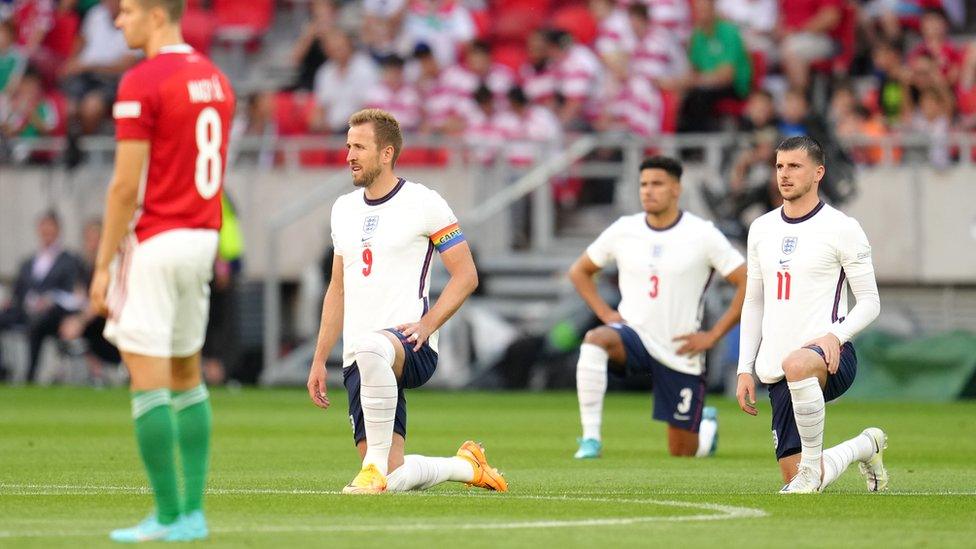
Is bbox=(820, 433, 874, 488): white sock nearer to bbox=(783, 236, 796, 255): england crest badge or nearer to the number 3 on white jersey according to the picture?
bbox=(783, 236, 796, 255): england crest badge

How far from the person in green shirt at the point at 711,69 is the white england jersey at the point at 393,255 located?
13449 mm

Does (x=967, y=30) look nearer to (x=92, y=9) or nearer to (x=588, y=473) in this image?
(x=92, y=9)

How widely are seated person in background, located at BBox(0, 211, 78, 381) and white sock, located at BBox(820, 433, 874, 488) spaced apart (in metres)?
15.0

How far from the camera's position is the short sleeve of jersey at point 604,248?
1400cm

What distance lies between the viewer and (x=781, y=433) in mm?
10383

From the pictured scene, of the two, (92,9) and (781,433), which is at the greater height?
(92,9)

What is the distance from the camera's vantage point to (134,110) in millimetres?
7250

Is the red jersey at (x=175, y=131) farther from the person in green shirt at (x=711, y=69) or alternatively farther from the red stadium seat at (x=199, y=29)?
the red stadium seat at (x=199, y=29)

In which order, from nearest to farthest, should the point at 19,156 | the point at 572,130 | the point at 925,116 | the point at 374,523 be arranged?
the point at 374,523 < the point at 925,116 < the point at 572,130 < the point at 19,156

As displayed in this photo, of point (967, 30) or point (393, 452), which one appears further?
point (967, 30)

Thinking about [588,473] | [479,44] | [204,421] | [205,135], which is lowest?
[588,473]

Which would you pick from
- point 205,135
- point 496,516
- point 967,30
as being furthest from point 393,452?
point 967,30

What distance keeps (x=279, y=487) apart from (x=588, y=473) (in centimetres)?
220

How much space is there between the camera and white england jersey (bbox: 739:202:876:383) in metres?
10.1
